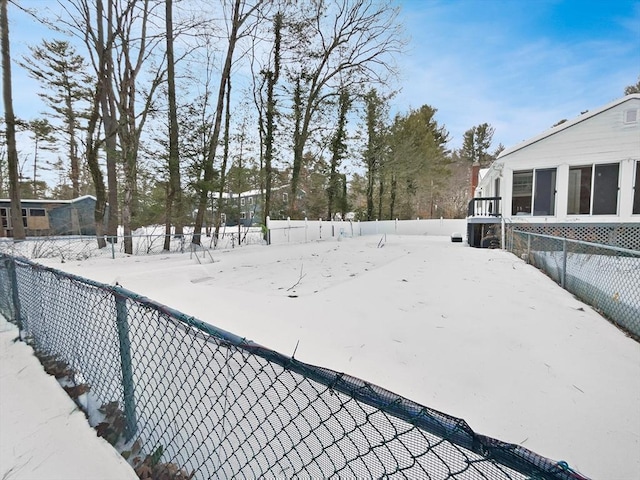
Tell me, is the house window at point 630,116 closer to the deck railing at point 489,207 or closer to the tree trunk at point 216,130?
the deck railing at point 489,207

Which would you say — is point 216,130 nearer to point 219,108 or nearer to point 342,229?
point 219,108

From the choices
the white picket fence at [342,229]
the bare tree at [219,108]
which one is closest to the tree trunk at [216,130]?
the bare tree at [219,108]

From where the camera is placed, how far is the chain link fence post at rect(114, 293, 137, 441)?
158 centimetres

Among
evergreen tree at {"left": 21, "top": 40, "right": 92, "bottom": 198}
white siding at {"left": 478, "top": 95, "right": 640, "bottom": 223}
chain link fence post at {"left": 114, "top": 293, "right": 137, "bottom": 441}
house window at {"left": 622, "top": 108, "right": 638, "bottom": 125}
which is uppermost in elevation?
evergreen tree at {"left": 21, "top": 40, "right": 92, "bottom": 198}

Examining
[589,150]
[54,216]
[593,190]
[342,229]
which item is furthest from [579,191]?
[54,216]

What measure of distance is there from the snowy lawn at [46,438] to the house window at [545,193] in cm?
1133

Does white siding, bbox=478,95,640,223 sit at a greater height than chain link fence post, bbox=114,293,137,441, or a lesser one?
greater

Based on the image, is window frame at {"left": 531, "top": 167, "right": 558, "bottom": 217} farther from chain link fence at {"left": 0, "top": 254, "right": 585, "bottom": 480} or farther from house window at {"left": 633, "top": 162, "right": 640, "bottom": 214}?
chain link fence at {"left": 0, "top": 254, "right": 585, "bottom": 480}

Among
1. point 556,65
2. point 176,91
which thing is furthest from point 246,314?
point 556,65

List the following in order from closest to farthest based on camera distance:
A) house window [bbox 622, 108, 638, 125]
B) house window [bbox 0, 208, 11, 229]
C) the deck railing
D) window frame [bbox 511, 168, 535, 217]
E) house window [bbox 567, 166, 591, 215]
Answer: house window [bbox 622, 108, 638, 125], house window [bbox 567, 166, 591, 215], window frame [bbox 511, 168, 535, 217], the deck railing, house window [bbox 0, 208, 11, 229]

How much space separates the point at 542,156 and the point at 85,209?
2366cm

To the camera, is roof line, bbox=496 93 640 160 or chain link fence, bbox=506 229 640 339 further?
roof line, bbox=496 93 640 160

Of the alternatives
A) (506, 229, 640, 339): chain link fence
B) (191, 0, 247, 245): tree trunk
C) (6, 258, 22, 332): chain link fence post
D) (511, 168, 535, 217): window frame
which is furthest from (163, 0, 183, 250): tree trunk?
(511, 168, 535, 217): window frame

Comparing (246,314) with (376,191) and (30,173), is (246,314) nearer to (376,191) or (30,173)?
(376,191)
